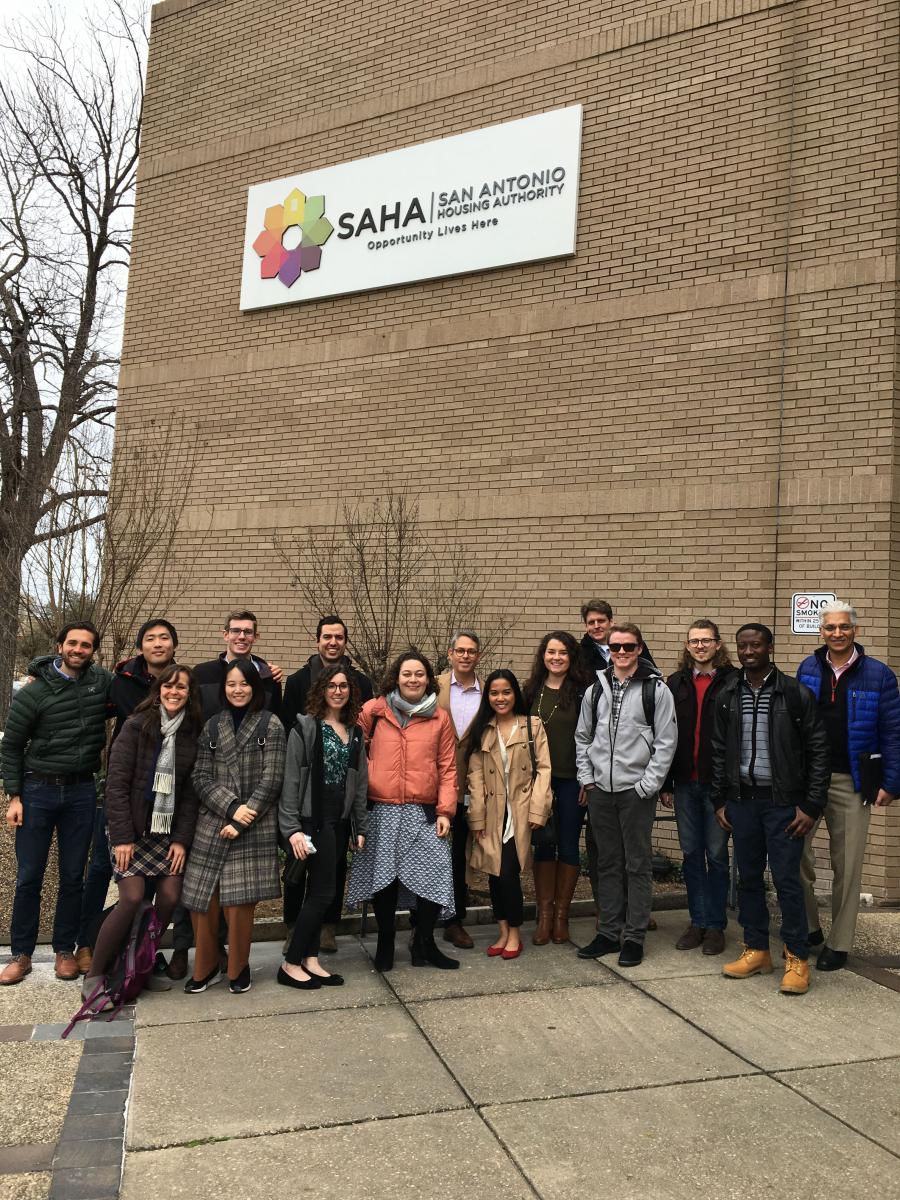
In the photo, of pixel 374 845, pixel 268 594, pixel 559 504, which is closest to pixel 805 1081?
pixel 374 845

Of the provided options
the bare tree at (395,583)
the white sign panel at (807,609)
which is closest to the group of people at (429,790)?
the white sign panel at (807,609)

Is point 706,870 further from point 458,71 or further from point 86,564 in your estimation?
point 458,71

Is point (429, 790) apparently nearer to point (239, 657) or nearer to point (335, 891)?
point (335, 891)

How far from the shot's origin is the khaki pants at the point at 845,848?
5.92 meters

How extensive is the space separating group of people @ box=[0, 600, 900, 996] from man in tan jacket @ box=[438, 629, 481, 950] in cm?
1

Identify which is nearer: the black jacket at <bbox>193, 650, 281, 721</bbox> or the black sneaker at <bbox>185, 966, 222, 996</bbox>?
the black sneaker at <bbox>185, 966, 222, 996</bbox>

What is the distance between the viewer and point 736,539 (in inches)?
344

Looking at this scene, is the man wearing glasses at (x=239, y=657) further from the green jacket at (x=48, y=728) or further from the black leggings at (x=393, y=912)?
the black leggings at (x=393, y=912)

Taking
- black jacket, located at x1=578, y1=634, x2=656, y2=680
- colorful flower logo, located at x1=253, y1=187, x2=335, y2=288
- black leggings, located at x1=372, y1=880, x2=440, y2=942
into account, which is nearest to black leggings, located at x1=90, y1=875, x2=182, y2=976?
black leggings, located at x1=372, y1=880, x2=440, y2=942

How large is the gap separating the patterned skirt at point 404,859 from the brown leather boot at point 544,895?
71 centimetres

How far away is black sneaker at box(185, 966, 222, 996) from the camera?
5422 millimetres

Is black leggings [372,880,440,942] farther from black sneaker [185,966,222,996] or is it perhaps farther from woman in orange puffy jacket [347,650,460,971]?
black sneaker [185,966,222,996]

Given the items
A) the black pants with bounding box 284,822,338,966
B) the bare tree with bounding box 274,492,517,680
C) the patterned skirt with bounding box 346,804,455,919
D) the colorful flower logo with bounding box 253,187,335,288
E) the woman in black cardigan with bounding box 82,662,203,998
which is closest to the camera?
the woman in black cardigan with bounding box 82,662,203,998

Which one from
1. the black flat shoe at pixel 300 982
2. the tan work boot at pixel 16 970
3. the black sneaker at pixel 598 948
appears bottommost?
the tan work boot at pixel 16 970
